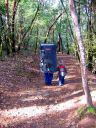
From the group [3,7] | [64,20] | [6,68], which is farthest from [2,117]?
[64,20]

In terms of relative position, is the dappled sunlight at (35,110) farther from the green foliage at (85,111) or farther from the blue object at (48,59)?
the blue object at (48,59)

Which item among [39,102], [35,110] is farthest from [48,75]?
[35,110]

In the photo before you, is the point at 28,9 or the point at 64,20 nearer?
the point at 28,9

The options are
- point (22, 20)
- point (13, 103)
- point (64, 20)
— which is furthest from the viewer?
point (64, 20)

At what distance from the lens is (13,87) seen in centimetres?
1675

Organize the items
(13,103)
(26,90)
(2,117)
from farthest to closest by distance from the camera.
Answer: (26,90)
(13,103)
(2,117)

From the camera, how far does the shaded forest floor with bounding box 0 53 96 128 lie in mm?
11422

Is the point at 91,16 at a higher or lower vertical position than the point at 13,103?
higher

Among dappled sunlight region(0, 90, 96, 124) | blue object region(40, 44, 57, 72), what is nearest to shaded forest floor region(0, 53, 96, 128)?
dappled sunlight region(0, 90, 96, 124)

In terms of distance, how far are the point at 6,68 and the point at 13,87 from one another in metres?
4.65

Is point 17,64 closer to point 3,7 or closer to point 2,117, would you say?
point 3,7

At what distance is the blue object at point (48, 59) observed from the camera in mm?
17375

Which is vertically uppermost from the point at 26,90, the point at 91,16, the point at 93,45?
the point at 91,16

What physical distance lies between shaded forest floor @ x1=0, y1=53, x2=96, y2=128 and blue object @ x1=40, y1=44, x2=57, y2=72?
0.98m
